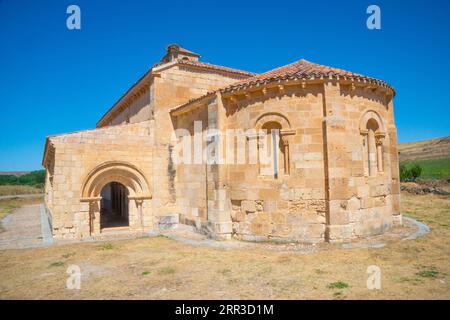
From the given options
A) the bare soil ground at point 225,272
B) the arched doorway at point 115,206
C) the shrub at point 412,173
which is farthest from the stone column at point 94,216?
the shrub at point 412,173

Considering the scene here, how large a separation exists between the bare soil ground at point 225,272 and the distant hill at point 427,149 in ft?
199

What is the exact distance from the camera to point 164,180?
12766 millimetres

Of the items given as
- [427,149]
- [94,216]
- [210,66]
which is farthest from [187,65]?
[427,149]

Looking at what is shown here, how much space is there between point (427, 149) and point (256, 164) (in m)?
71.3

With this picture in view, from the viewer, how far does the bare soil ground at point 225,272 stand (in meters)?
5.60

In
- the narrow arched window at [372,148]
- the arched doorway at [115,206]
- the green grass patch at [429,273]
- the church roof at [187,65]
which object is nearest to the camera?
the green grass patch at [429,273]

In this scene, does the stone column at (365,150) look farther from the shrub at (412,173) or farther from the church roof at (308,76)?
the shrub at (412,173)

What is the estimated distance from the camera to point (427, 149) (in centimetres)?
6700

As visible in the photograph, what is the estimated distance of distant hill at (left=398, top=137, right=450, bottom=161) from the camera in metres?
60.2

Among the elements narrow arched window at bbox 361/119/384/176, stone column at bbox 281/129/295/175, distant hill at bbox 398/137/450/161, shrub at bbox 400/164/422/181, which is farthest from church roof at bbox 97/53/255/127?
distant hill at bbox 398/137/450/161

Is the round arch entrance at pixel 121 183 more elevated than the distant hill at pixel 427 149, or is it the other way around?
the distant hill at pixel 427 149

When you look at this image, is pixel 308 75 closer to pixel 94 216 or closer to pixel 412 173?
pixel 94 216

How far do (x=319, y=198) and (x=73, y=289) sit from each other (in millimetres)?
6561

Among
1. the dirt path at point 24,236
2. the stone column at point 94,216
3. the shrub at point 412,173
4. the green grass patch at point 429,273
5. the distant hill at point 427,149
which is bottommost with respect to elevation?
the dirt path at point 24,236
